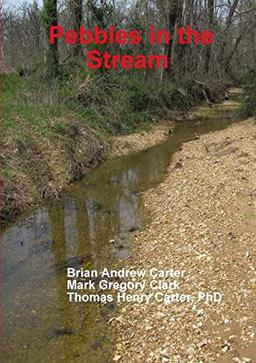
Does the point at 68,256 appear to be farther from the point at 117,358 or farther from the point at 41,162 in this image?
the point at 41,162

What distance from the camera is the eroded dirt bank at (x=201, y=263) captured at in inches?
187

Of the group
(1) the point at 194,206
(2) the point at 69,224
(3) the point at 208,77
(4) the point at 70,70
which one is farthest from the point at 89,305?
(3) the point at 208,77

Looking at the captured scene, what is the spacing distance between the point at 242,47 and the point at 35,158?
3087 centimetres

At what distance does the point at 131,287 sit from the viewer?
625cm

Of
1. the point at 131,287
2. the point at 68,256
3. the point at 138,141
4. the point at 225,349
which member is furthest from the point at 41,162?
the point at 225,349

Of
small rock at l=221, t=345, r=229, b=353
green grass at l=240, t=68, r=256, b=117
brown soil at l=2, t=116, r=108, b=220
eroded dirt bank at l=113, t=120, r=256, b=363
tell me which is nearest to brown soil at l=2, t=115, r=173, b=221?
brown soil at l=2, t=116, r=108, b=220

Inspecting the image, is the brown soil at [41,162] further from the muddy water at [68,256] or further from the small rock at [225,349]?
the small rock at [225,349]

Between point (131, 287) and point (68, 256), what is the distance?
1.52 meters

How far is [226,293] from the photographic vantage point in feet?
17.9

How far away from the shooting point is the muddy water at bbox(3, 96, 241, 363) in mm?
5133

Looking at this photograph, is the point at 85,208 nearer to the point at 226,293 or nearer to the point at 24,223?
the point at 24,223

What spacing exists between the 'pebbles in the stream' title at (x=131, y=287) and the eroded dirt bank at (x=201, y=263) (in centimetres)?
10

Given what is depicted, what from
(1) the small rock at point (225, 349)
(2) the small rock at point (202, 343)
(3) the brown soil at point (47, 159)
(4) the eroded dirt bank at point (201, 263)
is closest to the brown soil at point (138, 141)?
(3) the brown soil at point (47, 159)

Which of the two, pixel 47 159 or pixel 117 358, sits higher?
pixel 47 159
